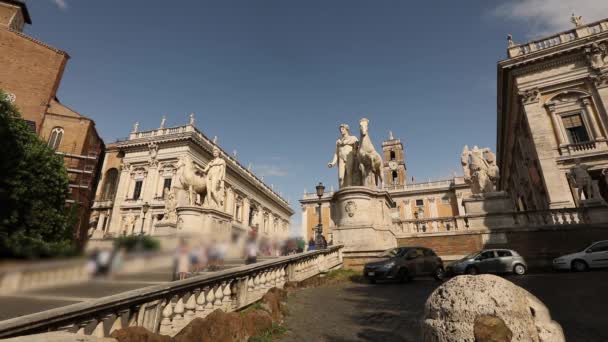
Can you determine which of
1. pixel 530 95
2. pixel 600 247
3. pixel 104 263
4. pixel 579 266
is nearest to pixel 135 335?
pixel 104 263

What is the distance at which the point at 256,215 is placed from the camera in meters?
46.1

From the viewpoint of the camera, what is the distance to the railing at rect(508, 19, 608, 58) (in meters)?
18.6

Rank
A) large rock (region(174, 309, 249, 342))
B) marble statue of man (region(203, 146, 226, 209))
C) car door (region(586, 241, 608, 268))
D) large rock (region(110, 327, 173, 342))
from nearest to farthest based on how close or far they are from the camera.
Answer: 1. large rock (region(110, 327, 173, 342))
2. large rock (region(174, 309, 249, 342))
3. car door (region(586, 241, 608, 268))
4. marble statue of man (region(203, 146, 226, 209))

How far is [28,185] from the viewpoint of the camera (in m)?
19.2

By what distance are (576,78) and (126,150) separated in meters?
42.4

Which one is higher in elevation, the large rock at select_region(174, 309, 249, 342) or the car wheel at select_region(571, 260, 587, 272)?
the car wheel at select_region(571, 260, 587, 272)

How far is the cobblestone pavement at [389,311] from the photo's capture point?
3.97m

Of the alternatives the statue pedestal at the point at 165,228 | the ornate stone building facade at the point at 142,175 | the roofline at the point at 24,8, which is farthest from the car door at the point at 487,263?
the roofline at the point at 24,8

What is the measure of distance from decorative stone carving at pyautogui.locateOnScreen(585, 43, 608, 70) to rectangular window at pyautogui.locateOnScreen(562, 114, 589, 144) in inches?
129

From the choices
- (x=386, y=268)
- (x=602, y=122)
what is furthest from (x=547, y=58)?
(x=386, y=268)

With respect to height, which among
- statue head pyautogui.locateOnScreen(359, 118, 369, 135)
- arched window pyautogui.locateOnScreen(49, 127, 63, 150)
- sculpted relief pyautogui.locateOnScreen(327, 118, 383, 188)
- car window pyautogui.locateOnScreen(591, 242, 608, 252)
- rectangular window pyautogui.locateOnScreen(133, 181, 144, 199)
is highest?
arched window pyautogui.locateOnScreen(49, 127, 63, 150)

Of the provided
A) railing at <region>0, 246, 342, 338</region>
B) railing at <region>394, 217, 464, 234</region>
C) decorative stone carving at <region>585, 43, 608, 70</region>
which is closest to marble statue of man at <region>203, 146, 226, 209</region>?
railing at <region>0, 246, 342, 338</region>

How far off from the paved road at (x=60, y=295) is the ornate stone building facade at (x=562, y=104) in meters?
20.6

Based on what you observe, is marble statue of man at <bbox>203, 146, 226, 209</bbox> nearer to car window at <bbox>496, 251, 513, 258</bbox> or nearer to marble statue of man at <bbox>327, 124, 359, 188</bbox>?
marble statue of man at <bbox>327, 124, 359, 188</bbox>
